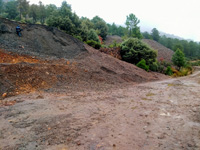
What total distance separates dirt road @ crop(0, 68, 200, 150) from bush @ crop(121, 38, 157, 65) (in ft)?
41.1

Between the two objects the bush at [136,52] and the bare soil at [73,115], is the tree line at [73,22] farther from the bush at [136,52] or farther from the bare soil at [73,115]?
the bare soil at [73,115]

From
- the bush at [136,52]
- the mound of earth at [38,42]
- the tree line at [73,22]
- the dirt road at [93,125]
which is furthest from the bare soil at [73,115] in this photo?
the bush at [136,52]

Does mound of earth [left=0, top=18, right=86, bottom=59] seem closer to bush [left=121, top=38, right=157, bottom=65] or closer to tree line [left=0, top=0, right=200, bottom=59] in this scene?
tree line [left=0, top=0, right=200, bottom=59]

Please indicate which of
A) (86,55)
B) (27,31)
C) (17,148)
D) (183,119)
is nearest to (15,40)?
(27,31)

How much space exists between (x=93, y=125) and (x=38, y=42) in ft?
30.4

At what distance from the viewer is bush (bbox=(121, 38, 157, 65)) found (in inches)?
698

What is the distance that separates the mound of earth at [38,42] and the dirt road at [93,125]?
5284 millimetres

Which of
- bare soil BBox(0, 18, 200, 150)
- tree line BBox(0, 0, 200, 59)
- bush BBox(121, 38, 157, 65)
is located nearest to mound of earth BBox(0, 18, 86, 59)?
bare soil BBox(0, 18, 200, 150)

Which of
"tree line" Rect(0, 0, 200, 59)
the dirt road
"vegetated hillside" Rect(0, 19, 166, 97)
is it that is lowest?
the dirt road

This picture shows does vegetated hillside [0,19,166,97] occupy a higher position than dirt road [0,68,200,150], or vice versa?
vegetated hillside [0,19,166,97]

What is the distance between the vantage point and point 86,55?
12.1 meters

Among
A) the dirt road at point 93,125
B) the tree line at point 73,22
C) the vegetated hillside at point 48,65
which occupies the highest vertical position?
the tree line at point 73,22

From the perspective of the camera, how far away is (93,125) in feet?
12.3

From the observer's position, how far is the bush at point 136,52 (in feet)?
58.2
